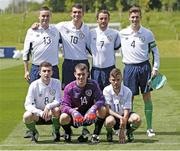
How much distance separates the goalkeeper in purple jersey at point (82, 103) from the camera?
8.37m

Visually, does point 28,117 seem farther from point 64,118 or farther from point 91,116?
point 91,116

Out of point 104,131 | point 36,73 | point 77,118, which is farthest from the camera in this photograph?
point 104,131

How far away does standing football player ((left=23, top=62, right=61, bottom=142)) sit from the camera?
8.45 meters

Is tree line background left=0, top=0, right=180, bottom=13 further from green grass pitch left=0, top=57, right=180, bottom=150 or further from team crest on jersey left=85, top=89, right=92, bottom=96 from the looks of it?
team crest on jersey left=85, top=89, right=92, bottom=96

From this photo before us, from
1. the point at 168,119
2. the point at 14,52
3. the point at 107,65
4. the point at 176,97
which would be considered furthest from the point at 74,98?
the point at 14,52

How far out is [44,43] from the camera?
9.35 m

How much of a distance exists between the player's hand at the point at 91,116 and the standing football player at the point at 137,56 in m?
1.28

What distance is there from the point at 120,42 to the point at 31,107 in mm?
1995

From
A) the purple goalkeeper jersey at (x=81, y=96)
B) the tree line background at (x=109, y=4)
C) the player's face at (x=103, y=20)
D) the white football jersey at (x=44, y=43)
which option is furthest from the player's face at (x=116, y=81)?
the tree line background at (x=109, y=4)

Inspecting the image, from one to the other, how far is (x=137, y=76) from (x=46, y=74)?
1.65 m

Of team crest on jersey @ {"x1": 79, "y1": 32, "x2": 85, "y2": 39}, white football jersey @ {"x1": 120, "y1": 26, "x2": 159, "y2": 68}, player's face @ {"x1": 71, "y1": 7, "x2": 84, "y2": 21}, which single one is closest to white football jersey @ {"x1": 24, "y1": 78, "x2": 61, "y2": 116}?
team crest on jersey @ {"x1": 79, "y1": 32, "x2": 85, "y2": 39}

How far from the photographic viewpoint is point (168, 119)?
10.9m

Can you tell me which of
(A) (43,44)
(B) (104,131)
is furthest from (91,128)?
(A) (43,44)

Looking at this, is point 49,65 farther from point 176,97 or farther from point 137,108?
point 176,97
